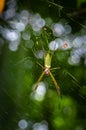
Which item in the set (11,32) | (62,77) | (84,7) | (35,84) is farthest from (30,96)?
(84,7)

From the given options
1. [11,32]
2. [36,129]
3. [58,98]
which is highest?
[11,32]

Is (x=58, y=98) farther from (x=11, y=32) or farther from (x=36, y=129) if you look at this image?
(x=11, y=32)

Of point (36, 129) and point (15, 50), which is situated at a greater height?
point (15, 50)

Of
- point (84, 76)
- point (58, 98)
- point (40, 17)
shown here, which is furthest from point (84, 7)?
point (58, 98)

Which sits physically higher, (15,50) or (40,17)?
(40,17)

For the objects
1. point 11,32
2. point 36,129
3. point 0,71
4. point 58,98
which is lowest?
point 36,129

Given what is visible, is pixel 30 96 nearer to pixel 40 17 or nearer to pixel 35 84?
pixel 35 84
